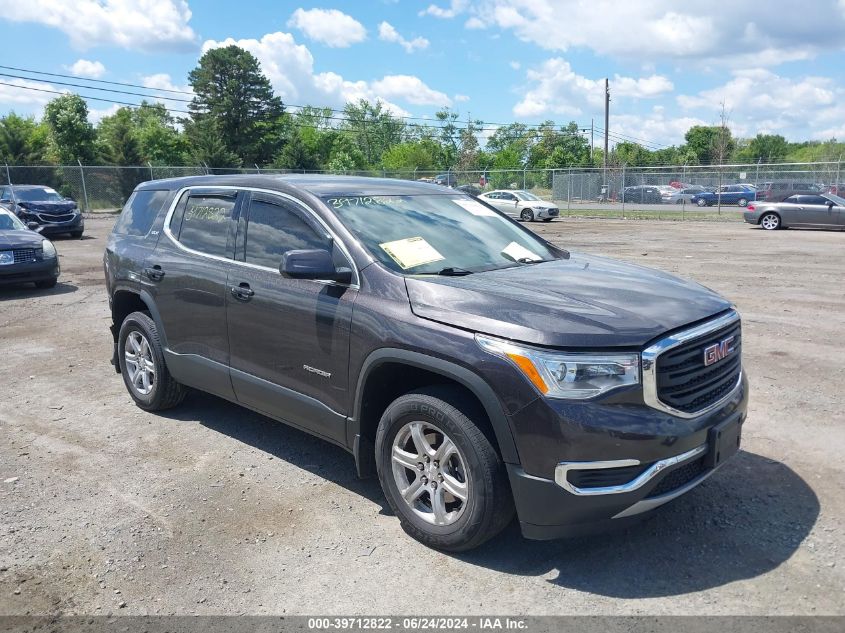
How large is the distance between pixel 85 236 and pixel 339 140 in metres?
71.5

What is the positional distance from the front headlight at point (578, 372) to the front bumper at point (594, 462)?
2.5 inches

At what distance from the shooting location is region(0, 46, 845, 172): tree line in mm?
48406

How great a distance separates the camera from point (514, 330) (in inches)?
126

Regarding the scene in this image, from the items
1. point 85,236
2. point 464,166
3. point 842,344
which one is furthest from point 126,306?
point 464,166

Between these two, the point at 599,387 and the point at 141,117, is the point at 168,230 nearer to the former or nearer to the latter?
the point at 599,387

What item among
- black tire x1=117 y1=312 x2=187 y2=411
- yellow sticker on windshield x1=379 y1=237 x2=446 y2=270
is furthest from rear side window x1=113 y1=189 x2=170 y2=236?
yellow sticker on windshield x1=379 y1=237 x2=446 y2=270

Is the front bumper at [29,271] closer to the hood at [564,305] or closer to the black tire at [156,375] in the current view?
the black tire at [156,375]

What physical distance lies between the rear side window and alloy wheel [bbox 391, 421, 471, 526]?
3.17m

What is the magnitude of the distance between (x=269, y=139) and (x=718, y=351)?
61.3 m

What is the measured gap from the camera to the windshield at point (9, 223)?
12472mm

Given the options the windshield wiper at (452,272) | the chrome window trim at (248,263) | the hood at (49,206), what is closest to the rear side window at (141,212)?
the chrome window trim at (248,263)

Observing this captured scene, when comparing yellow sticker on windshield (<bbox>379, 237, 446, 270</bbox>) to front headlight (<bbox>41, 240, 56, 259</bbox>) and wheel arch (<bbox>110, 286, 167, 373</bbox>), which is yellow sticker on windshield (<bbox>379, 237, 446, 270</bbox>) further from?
front headlight (<bbox>41, 240, 56, 259</bbox>)

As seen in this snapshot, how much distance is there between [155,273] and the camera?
5.34 meters

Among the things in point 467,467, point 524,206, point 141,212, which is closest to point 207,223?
point 141,212
